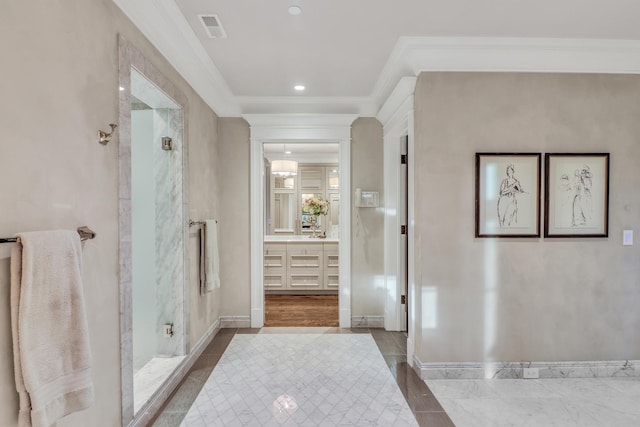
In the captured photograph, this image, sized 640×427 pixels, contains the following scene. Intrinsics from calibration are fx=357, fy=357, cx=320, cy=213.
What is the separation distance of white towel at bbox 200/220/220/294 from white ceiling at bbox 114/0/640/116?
4.29 feet

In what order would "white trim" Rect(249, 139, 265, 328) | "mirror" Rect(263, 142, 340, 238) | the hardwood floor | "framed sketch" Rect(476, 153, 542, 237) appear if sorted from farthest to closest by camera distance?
1. "mirror" Rect(263, 142, 340, 238)
2. the hardwood floor
3. "white trim" Rect(249, 139, 265, 328)
4. "framed sketch" Rect(476, 153, 542, 237)

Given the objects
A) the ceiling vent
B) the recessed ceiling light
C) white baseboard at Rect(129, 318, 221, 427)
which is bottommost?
white baseboard at Rect(129, 318, 221, 427)

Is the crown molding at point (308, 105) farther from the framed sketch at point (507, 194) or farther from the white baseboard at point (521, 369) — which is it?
the white baseboard at point (521, 369)

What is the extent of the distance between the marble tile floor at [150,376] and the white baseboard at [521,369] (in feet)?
6.42

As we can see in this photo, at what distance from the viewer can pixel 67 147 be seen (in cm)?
151

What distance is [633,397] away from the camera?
8.34 feet

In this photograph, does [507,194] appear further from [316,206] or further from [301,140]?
[316,206]

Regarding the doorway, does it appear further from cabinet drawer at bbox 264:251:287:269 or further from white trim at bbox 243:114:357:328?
white trim at bbox 243:114:357:328

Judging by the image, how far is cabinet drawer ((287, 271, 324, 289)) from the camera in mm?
5586

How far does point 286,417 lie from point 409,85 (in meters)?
2.62

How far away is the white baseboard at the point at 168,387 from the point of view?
2.19 m

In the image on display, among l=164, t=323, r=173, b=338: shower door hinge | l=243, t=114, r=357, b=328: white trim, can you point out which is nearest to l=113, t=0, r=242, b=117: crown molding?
Answer: l=243, t=114, r=357, b=328: white trim

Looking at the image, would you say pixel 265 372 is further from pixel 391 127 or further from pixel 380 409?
pixel 391 127

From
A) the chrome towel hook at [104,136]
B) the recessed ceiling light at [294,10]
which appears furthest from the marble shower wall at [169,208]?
the recessed ceiling light at [294,10]
